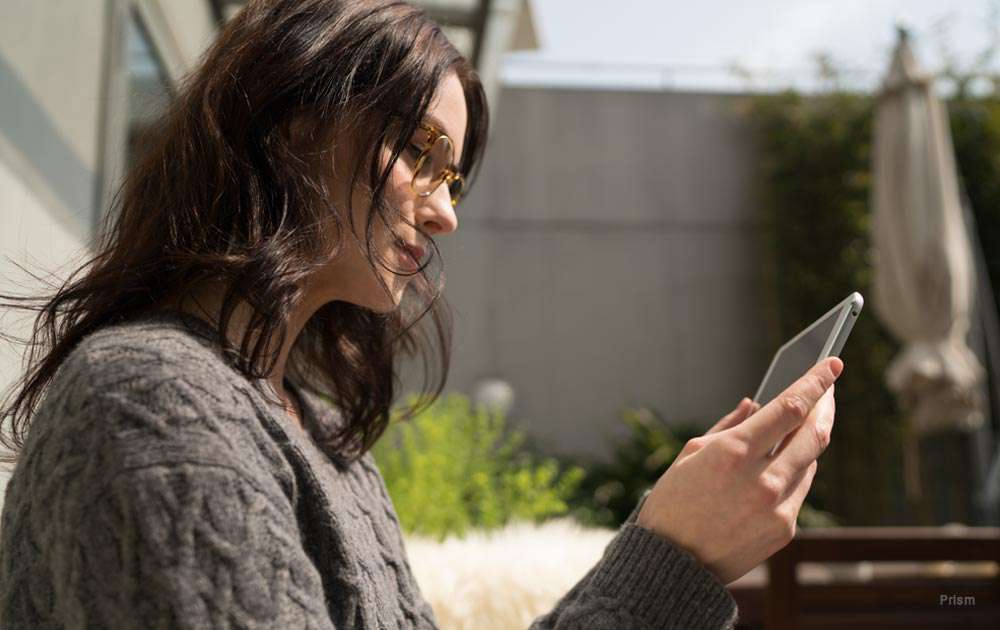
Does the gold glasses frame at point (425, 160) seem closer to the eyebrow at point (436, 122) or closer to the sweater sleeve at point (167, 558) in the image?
the eyebrow at point (436, 122)

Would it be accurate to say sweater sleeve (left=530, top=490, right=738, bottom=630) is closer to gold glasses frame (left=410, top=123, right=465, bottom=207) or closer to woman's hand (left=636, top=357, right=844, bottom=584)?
woman's hand (left=636, top=357, right=844, bottom=584)

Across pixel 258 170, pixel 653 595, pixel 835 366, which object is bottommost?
pixel 653 595

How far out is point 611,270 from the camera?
30.0 ft

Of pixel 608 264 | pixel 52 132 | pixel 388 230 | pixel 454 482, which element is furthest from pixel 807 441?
pixel 608 264

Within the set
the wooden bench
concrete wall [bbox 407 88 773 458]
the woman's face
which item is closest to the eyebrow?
the woman's face

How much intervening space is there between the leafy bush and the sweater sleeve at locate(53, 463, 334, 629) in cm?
218

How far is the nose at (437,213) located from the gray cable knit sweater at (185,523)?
32cm

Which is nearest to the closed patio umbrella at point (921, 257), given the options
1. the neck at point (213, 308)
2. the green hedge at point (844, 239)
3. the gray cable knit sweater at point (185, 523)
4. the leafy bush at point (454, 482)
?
the leafy bush at point (454, 482)

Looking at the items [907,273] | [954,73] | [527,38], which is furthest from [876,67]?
[527,38]

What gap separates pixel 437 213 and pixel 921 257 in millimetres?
4789

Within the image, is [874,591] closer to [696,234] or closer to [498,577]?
[498,577]

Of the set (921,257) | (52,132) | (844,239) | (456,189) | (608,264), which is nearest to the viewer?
(456,189)

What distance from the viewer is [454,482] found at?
393 centimetres

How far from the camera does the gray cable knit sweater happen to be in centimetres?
73
